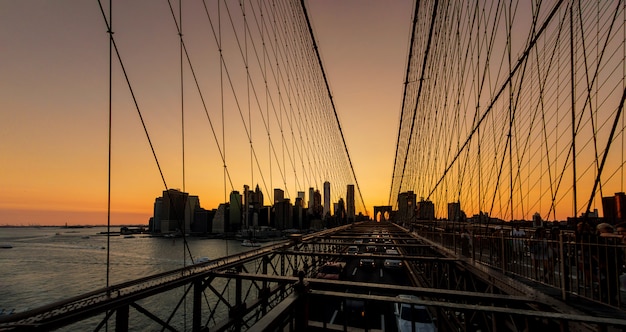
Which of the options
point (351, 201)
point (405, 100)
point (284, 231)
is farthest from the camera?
point (284, 231)

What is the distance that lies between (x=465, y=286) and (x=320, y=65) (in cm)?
3786

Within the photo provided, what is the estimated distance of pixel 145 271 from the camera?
151 feet

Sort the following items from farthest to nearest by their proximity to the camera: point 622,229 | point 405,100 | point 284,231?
point 284,231 < point 405,100 < point 622,229

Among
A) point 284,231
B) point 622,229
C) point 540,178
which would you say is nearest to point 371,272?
point 540,178

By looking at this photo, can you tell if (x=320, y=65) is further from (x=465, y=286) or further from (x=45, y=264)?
(x=45, y=264)

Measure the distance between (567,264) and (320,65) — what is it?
40.7m

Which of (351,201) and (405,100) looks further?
(351,201)

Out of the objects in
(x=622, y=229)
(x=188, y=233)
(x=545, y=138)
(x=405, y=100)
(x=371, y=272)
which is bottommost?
(x=188, y=233)

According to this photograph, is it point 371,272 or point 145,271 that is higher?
point 371,272

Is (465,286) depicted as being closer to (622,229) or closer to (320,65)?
(622,229)

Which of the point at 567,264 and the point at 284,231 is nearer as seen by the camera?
the point at 567,264

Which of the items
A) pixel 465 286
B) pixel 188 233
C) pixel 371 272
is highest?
pixel 465 286

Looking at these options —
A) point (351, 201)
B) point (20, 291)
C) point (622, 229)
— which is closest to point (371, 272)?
point (622, 229)

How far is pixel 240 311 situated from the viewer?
577cm
